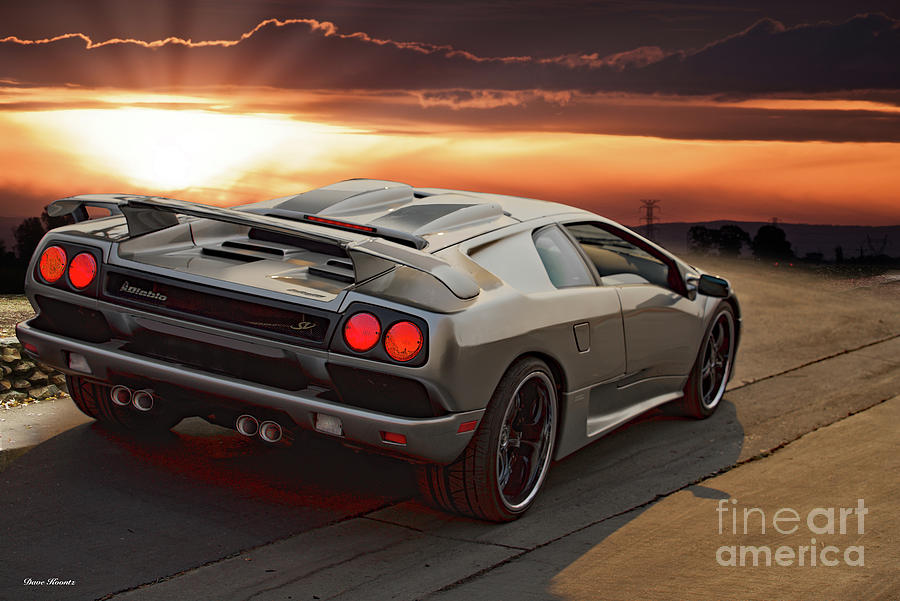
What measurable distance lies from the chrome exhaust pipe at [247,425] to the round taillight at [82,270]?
3.35ft

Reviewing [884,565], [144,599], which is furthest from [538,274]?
[144,599]

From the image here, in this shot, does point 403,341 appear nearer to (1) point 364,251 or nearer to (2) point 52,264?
(1) point 364,251

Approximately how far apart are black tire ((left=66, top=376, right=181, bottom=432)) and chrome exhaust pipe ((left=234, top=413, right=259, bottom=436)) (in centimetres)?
129

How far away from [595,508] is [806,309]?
7213mm

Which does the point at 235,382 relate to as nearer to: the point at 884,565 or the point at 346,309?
the point at 346,309

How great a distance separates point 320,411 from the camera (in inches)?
171

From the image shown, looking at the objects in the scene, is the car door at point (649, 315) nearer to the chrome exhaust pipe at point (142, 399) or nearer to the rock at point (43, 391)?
the chrome exhaust pipe at point (142, 399)

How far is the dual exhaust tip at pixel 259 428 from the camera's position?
15.0 ft

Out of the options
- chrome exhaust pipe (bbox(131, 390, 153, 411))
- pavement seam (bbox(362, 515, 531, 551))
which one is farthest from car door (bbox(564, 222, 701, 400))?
chrome exhaust pipe (bbox(131, 390, 153, 411))

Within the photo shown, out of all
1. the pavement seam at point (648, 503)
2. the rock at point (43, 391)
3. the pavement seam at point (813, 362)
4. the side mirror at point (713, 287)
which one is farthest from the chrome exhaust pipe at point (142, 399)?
the pavement seam at point (813, 362)

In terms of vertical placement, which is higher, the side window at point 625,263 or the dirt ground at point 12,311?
the side window at point 625,263

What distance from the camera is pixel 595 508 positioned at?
5188mm

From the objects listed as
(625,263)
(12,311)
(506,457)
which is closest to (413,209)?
(506,457)

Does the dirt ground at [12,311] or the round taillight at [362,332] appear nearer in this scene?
the round taillight at [362,332]
